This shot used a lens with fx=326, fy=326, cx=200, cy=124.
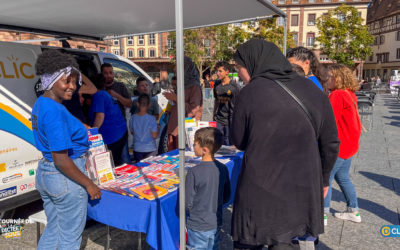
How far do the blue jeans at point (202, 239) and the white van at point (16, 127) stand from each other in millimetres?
1974

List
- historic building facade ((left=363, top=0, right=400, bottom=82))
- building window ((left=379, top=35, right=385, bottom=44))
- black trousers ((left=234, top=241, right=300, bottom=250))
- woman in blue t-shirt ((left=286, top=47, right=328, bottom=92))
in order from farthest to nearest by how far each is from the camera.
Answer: building window ((left=379, top=35, right=385, bottom=44)) → historic building facade ((left=363, top=0, right=400, bottom=82)) → woman in blue t-shirt ((left=286, top=47, right=328, bottom=92)) → black trousers ((left=234, top=241, right=300, bottom=250))

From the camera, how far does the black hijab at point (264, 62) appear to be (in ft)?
6.14

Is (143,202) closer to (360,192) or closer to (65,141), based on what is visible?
(65,141)

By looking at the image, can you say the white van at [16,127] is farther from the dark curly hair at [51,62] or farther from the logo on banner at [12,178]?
the dark curly hair at [51,62]

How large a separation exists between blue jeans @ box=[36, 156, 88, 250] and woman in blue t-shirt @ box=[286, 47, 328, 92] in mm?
2247

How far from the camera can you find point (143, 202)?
2.36 m

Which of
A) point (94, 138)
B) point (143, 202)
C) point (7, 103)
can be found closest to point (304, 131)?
point (143, 202)

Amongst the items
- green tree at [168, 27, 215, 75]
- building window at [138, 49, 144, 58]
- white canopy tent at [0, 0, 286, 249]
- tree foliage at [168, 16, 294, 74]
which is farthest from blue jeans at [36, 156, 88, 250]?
building window at [138, 49, 144, 58]

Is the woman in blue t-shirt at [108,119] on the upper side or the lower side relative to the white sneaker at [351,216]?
upper

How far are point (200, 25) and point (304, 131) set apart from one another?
387cm

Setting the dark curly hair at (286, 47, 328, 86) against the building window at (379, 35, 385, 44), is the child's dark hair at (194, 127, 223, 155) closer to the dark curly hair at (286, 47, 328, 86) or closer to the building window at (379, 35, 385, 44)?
→ the dark curly hair at (286, 47, 328, 86)

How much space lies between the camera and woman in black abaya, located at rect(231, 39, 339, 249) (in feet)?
5.88

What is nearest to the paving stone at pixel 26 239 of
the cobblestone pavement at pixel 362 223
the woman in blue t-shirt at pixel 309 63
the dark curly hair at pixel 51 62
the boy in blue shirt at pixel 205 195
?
the cobblestone pavement at pixel 362 223

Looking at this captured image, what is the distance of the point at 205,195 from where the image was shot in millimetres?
2393
